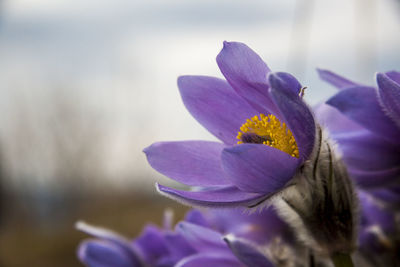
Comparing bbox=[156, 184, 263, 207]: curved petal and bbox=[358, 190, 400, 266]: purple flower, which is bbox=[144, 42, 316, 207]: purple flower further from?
bbox=[358, 190, 400, 266]: purple flower

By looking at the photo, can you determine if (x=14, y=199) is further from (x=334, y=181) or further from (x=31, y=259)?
(x=334, y=181)

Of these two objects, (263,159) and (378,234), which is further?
(378,234)

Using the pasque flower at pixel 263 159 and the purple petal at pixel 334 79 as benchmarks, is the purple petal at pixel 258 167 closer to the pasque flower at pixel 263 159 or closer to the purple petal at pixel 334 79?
the pasque flower at pixel 263 159

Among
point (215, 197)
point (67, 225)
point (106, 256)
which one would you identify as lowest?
point (67, 225)

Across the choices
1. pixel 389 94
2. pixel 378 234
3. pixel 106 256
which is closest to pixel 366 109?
pixel 389 94

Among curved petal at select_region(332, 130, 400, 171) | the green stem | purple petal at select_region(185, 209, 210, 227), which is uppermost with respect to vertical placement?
curved petal at select_region(332, 130, 400, 171)

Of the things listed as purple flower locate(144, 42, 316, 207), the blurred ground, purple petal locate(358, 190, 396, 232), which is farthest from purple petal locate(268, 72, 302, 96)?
the blurred ground

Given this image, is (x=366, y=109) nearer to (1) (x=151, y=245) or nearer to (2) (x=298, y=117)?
(2) (x=298, y=117)
